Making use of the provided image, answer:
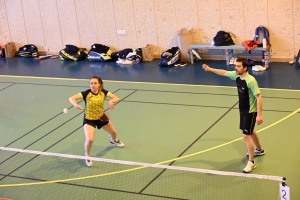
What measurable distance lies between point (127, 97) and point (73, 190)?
16.0 feet

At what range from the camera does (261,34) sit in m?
14.4

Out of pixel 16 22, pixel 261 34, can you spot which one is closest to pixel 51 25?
pixel 16 22

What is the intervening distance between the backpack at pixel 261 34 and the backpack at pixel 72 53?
6.13m

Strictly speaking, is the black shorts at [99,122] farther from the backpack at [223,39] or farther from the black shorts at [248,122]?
the backpack at [223,39]

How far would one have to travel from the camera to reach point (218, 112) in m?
11.1

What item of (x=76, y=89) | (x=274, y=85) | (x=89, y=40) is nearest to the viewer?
(x=274, y=85)

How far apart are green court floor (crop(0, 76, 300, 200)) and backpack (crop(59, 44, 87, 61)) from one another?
3732 millimetres

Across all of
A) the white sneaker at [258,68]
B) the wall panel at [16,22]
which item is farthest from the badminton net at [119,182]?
the wall panel at [16,22]

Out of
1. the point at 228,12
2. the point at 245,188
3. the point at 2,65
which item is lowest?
the point at 245,188

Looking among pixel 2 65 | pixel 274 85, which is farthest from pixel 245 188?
pixel 2 65

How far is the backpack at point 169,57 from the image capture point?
15398mm

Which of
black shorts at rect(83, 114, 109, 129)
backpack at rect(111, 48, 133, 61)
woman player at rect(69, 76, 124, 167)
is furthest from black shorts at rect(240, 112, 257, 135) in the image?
backpack at rect(111, 48, 133, 61)

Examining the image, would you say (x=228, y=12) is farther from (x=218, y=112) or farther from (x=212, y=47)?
(x=218, y=112)

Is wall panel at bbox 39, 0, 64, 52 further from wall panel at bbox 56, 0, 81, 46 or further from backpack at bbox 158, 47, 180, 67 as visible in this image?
backpack at bbox 158, 47, 180, 67
